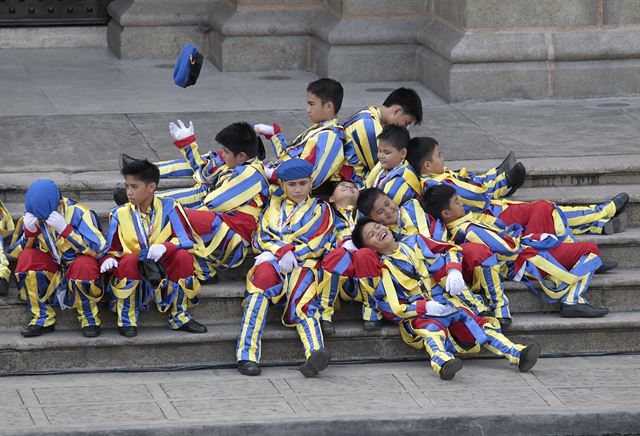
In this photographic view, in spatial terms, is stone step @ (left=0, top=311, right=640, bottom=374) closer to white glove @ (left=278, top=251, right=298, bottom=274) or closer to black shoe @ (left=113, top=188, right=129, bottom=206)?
white glove @ (left=278, top=251, right=298, bottom=274)

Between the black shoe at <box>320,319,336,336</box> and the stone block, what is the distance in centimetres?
496

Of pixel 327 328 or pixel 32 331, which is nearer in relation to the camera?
pixel 32 331

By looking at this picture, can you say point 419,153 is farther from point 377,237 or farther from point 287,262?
point 287,262

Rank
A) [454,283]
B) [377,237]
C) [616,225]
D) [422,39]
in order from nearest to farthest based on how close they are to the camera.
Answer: [454,283] < [377,237] < [616,225] < [422,39]

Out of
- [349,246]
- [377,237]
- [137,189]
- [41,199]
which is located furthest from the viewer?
[349,246]

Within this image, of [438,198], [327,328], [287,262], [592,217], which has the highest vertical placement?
[438,198]

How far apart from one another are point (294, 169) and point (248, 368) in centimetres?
122

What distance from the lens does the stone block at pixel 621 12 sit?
Answer: 12500 millimetres

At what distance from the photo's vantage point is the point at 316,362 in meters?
8.44

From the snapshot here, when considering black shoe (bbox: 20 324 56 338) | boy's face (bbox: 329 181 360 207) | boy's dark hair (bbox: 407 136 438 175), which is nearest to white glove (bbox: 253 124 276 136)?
boy's face (bbox: 329 181 360 207)

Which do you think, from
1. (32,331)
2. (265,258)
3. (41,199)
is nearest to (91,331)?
(32,331)

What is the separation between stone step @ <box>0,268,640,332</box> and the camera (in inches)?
345

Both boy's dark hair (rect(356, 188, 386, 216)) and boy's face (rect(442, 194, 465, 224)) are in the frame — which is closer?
boy's dark hair (rect(356, 188, 386, 216))

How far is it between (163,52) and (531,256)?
6312 mm
